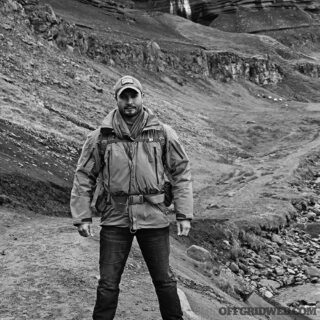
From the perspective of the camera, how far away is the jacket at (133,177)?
457cm

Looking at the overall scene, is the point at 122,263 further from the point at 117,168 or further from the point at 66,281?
the point at 66,281

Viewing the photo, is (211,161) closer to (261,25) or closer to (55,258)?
(55,258)

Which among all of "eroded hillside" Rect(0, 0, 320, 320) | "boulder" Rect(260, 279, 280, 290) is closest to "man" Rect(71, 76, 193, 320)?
"eroded hillside" Rect(0, 0, 320, 320)

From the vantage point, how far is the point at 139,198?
4.57 m

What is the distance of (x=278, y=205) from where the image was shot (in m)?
16.3

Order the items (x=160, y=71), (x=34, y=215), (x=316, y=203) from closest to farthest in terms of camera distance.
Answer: (x=34, y=215) < (x=316, y=203) < (x=160, y=71)

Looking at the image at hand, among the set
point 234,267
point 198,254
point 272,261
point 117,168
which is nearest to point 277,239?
point 272,261

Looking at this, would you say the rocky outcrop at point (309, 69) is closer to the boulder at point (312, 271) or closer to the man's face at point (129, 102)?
the boulder at point (312, 271)

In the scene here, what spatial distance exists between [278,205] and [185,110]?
663 inches

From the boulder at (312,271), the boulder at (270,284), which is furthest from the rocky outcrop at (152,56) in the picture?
the boulder at (270,284)

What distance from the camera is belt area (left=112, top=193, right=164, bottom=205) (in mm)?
4574

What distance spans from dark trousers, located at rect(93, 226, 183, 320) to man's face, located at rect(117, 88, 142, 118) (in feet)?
3.38

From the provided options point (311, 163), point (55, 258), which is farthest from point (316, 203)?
point (55, 258)

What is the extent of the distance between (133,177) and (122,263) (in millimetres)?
781
